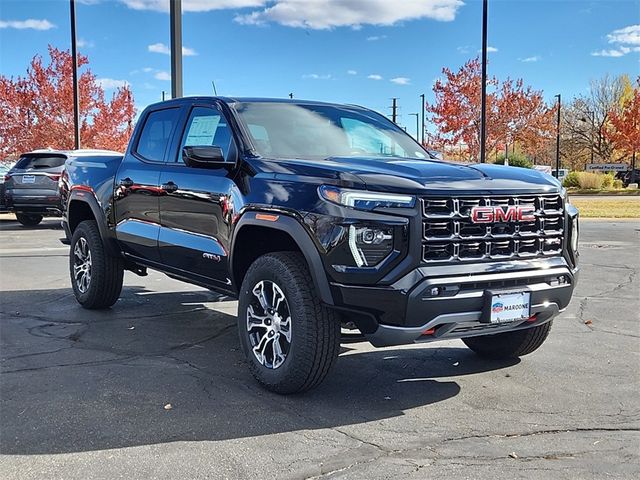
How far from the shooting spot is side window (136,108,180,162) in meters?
5.82

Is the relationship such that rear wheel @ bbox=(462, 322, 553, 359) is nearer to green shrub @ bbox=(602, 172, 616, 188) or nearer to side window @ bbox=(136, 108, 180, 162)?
side window @ bbox=(136, 108, 180, 162)

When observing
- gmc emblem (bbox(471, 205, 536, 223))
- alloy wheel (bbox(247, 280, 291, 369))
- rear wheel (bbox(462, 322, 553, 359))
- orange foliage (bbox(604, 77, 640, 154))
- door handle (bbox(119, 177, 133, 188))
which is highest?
orange foliage (bbox(604, 77, 640, 154))

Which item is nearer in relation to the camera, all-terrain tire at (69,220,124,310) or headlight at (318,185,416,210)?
headlight at (318,185,416,210)

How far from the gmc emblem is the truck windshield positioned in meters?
1.32

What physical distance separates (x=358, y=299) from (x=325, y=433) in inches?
29.9

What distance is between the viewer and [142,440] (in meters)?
3.55

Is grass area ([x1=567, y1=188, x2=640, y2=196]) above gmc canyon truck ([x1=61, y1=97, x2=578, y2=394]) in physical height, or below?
above

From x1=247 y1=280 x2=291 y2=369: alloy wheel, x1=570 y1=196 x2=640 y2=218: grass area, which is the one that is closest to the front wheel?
x1=247 y1=280 x2=291 y2=369: alloy wheel

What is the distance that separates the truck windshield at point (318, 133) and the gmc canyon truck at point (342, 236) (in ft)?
0.05

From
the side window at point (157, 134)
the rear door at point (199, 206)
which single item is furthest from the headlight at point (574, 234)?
the side window at point (157, 134)

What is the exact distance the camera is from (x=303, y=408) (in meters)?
4.06

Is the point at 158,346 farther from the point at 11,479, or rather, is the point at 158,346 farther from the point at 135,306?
the point at 11,479

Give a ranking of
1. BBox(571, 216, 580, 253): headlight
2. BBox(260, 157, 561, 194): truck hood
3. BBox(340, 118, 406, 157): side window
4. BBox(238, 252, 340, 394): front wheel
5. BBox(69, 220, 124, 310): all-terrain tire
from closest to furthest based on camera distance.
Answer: BBox(260, 157, 561, 194): truck hood < BBox(238, 252, 340, 394): front wheel < BBox(571, 216, 580, 253): headlight < BBox(340, 118, 406, 157): side window < BBox(69, 220, 124, 310): all-terrain tire

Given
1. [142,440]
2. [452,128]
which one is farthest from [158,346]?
→ [452,128]
